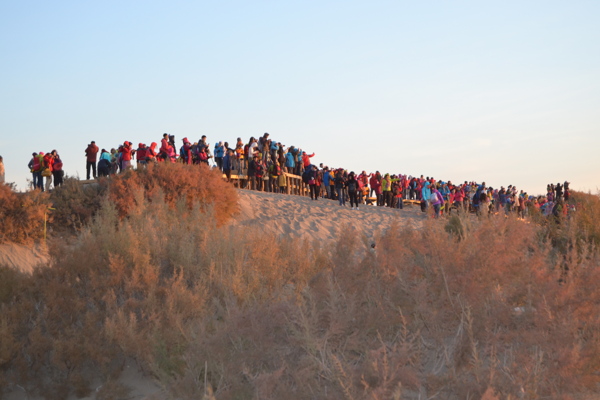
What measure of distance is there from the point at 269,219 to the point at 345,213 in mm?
4561

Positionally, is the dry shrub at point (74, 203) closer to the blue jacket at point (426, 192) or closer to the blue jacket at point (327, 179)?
the blue jacket at point (327, 179)

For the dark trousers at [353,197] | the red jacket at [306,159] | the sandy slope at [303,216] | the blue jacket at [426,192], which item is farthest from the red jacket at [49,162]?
the blue jacket at [426,192]

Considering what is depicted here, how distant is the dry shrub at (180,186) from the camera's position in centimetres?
1794

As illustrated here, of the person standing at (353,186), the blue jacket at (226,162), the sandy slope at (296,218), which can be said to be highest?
the blue jacket at (226,162)

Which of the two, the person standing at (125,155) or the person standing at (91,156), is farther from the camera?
the person standing at (91,156)

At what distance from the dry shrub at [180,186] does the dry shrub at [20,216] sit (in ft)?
6.05

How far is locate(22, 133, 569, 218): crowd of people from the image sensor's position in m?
23.2

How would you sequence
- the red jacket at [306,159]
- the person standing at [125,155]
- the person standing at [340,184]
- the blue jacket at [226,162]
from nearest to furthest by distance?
the person standing at [125,155]
the blue jacket at [226,162]
the person standing at [340,184]
the red jacket at [306,159]

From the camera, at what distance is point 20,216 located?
1666cm

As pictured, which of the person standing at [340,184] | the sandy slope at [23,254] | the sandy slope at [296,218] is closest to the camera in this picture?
the sandy slope at [23,254]

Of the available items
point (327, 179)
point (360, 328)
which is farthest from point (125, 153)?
point (360, 328)

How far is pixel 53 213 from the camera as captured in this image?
17.4m

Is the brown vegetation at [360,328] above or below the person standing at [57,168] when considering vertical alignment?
below

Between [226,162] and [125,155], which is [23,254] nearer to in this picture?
[125,155]
